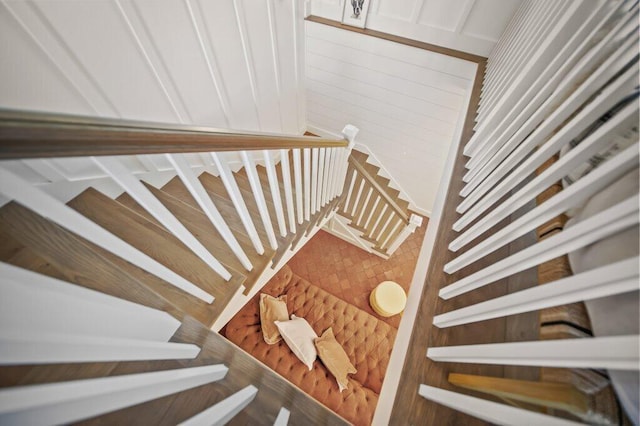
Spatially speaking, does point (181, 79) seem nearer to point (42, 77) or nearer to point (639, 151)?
point (42, 77)

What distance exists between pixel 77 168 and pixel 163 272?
0.93m

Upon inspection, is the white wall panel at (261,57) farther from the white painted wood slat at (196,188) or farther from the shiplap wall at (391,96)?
the white painted wood slat at (196,188)

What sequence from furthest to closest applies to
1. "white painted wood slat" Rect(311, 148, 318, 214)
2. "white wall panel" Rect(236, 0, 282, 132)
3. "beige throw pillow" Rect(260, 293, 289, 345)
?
"beige throw pillow" Rect(260, 293, 289, 345), "white wall panel" Rect(236, 0, 282, 132), "white painted wood slat" Rect(311, 148, 318, 214)

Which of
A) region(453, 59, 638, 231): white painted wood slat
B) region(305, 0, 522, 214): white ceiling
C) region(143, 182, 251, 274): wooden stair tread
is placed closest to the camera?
region(453, 59, 638, 231): white painted wood slat

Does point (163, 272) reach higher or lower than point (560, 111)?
lower

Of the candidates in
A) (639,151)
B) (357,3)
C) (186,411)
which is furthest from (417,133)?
(186,411)

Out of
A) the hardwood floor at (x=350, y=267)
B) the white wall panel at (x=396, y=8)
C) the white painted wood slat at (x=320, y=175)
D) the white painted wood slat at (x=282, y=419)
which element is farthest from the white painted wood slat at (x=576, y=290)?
the hardwood floor at (x=350, y=267)

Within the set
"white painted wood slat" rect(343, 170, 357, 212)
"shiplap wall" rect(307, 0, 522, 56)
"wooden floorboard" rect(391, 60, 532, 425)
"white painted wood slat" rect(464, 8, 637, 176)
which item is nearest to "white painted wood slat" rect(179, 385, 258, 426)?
"wooden floorboard" rect(391, 60, 532, 425)

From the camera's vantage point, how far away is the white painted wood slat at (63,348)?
14.8 inches

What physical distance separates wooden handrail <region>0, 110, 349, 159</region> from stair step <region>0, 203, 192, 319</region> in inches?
22.2

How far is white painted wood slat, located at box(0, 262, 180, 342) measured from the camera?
0.42 meters

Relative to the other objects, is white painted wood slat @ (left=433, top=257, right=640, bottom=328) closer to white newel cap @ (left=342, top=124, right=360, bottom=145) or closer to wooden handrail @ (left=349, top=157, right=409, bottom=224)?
white newel cap @ (left=342, top=124, right=360, bottom=145)

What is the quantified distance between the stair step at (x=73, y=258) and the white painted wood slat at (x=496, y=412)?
0.92 metres

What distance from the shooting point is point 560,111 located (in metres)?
0.74
